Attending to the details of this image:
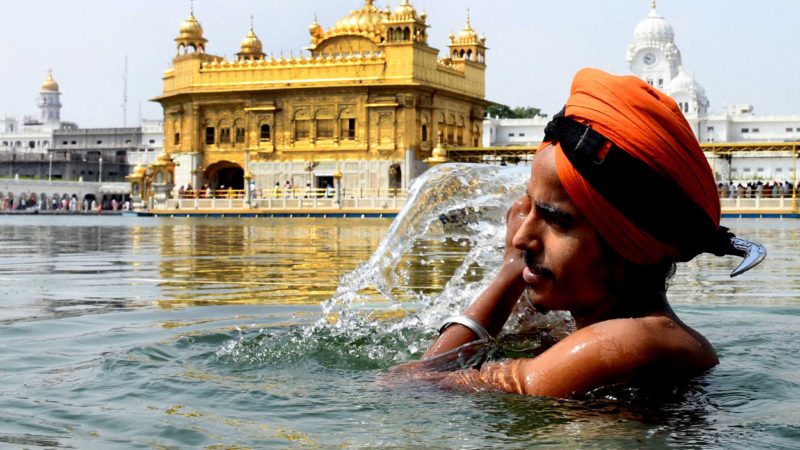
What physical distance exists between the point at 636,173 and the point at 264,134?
4499 cm

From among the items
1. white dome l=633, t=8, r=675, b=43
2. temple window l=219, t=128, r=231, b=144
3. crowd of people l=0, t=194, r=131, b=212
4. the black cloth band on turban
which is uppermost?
white dome l=633, t=8, r=675, b=43

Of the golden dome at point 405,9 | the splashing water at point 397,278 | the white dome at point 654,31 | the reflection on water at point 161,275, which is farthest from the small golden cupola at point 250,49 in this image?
the white dome at point 654,31

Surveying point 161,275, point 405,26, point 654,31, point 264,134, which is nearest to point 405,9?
point 405,26

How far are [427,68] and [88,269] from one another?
36.3m

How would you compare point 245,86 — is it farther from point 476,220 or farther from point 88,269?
point 476,220

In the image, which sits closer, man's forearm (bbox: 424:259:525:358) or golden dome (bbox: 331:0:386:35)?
man's forearm (bbox: 424:259:525:358)

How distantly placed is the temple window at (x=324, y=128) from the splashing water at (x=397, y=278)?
40346mm

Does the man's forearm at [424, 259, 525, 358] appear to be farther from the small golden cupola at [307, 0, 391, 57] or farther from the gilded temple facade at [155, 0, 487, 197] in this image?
the small golden cupola at [307, 0, 391, 57]

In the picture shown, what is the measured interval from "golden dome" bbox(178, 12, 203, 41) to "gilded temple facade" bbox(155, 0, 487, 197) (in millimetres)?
51

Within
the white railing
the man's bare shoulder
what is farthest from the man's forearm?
the white railing

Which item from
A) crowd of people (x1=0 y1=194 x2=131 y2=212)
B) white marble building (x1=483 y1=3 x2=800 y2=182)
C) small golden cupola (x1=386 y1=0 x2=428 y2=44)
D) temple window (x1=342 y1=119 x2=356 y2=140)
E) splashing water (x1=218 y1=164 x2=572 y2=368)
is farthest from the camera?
white marble building (x1=483 y1=3 x2=800 y2=182)

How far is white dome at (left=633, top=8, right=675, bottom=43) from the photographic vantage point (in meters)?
105

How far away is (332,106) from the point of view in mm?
45312

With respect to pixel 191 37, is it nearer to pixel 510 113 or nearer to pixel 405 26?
pixel 405 26
